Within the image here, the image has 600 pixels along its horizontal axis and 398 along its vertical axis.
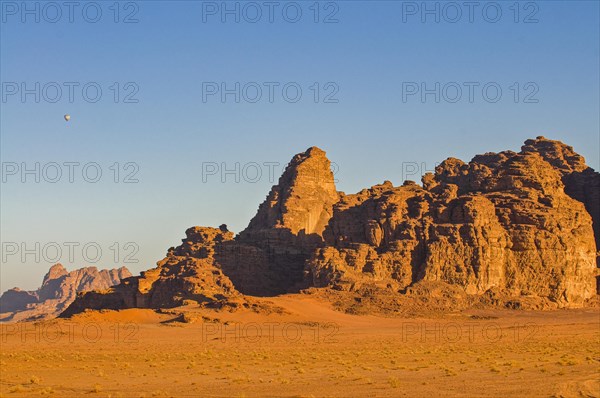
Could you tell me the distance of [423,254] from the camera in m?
79.4

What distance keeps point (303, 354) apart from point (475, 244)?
3591cm

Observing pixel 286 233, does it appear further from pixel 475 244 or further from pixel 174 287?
pixel 475 244

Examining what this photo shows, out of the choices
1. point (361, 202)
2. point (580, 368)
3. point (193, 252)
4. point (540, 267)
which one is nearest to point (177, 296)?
point (193, 252)

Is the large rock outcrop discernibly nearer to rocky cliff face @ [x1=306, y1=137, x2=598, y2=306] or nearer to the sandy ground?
rocky cliff face @ [x1=306, y1=137, x2=598, y2=306]

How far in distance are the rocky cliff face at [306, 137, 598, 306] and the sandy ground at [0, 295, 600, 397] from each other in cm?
476

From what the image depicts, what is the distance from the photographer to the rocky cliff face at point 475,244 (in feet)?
255

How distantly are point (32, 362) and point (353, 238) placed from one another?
47393 millimetres

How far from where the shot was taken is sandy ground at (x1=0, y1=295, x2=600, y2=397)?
30953mm

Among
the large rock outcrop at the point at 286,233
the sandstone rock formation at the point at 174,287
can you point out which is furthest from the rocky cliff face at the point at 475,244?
the sandstone rock formation at the point at 174,287

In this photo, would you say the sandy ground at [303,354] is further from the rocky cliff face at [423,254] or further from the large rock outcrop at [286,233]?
the large rock outcrop at [286,233]

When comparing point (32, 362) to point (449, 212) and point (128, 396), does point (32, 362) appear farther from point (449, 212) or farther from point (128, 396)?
point (449, 212)

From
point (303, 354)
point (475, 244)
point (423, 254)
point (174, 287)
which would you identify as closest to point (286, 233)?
point (174, 287)

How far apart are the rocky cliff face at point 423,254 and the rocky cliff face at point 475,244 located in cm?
10

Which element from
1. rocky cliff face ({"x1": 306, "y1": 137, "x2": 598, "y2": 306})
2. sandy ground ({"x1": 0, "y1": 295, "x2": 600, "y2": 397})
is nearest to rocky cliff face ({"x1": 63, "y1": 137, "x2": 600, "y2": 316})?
rocky cliff face ({"x1": 306, "y1": 137, "x2": 598, "y2": 306})
